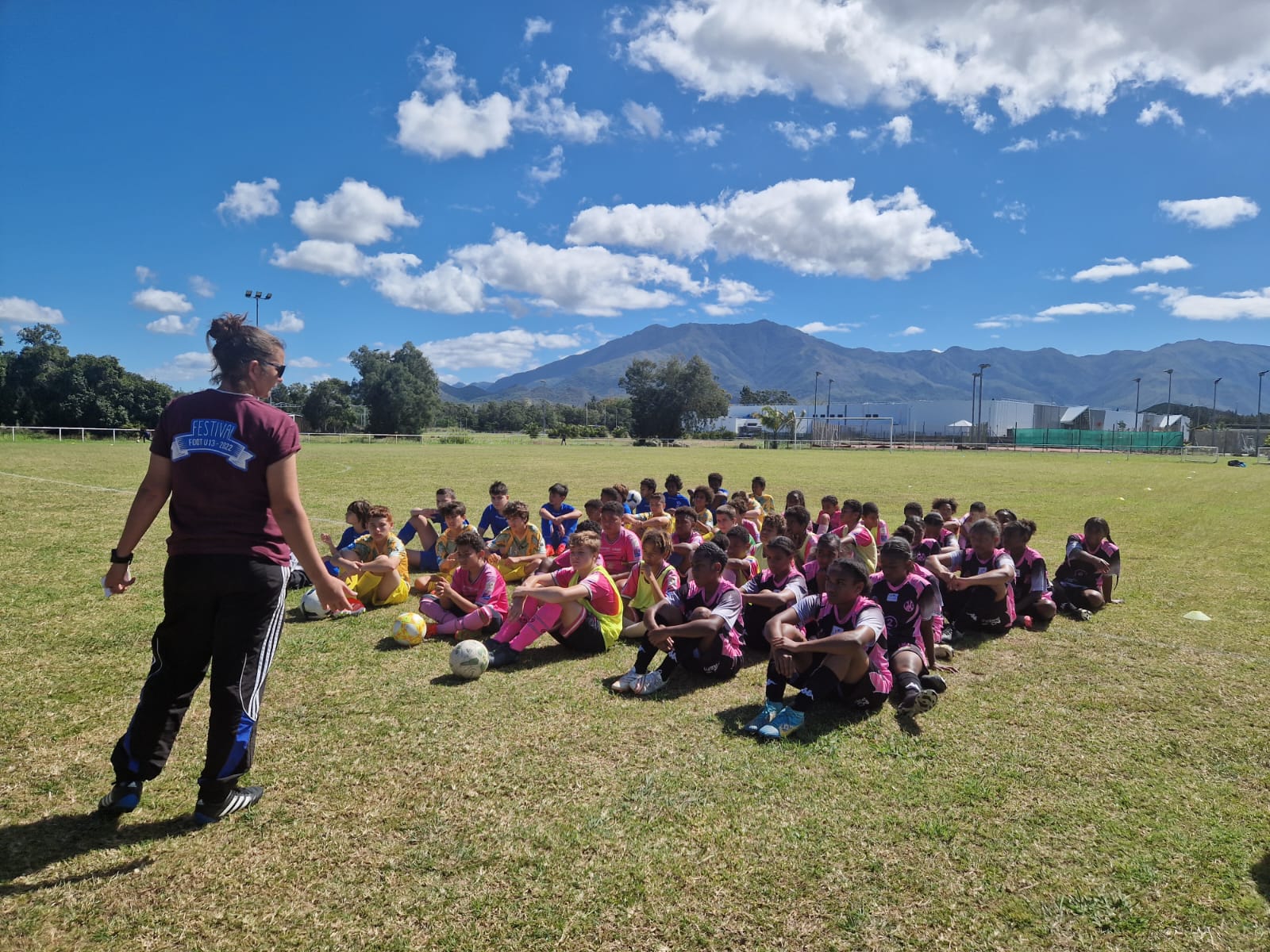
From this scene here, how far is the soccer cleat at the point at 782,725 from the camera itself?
5.17 metres

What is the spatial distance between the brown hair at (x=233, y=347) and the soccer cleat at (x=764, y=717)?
13.6 ft

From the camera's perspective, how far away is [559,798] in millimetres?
4363

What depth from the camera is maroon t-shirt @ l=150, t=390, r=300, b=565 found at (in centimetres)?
360

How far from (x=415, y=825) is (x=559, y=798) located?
2.81 ft

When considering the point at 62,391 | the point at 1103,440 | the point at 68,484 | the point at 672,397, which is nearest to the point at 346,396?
the point at 62,391

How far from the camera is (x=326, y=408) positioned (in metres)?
102

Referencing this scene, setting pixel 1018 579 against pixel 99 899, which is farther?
pixel 1018 579

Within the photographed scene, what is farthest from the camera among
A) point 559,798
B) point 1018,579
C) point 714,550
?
point 1018,579

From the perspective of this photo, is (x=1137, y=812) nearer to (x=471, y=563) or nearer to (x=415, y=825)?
(x=415, y=825)

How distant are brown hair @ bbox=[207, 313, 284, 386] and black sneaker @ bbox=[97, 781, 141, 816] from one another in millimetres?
2365

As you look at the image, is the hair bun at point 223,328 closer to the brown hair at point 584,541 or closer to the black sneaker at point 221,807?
the black sneaker at point 221,807

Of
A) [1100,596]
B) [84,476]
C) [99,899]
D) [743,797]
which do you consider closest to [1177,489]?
[1100,596]

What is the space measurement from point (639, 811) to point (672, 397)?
106906mm

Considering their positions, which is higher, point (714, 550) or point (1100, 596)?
point (714, 550)
